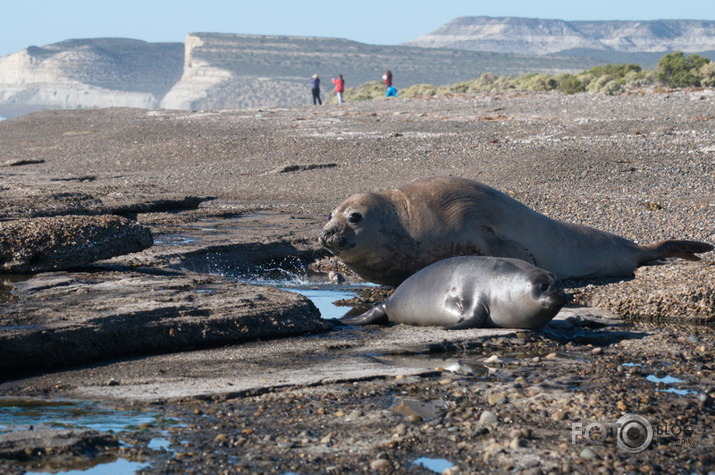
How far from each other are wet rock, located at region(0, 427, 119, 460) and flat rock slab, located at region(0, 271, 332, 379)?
3.70 ft

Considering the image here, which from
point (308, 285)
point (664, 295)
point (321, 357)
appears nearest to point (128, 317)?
point (321, 357)

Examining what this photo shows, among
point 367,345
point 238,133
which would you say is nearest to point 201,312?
point 367,345

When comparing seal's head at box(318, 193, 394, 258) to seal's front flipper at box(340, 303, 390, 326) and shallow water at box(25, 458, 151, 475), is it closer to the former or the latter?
seal's front flipper at box(340, 303, 390, 326)

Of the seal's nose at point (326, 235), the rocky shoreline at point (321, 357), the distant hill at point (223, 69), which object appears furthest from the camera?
the distant hill at point (223, 69)

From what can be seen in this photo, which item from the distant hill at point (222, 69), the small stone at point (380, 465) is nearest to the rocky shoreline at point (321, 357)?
the small stone at point (380, 465)

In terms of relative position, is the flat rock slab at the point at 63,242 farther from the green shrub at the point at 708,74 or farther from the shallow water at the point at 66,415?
the green shrub at the point at 708,74

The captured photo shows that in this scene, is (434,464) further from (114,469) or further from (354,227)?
(354,227)

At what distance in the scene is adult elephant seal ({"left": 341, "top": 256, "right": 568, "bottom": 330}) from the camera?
19.7ft

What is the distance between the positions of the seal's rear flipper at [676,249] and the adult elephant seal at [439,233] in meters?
0.45

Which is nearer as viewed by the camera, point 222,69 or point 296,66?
point 222,69

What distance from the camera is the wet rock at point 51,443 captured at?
3.70 meters

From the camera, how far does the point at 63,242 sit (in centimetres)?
657

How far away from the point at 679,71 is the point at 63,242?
2543 cm

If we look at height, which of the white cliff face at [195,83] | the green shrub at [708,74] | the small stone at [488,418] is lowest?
the white cliff face at [195,83]
